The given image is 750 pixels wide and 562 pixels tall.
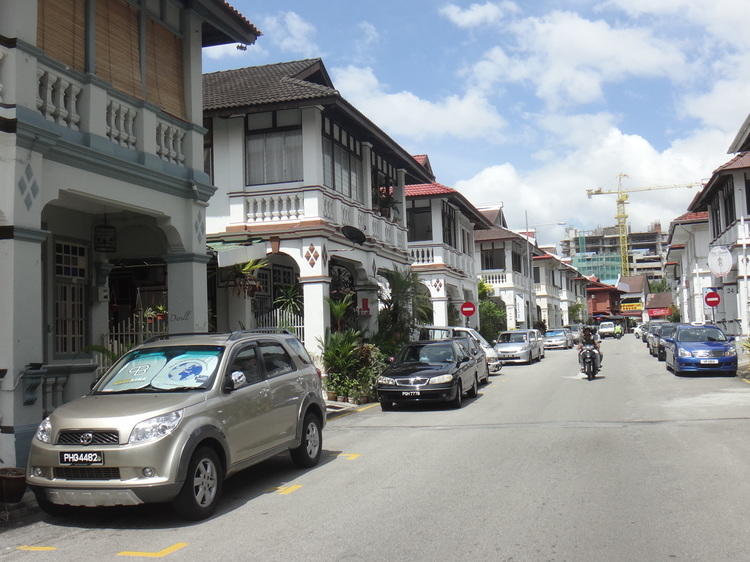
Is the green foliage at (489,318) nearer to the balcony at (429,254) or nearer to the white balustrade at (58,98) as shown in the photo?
the balcony at (429,254)

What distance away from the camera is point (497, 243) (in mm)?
51656

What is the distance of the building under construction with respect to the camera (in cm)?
18475

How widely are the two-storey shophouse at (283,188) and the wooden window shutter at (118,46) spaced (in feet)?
17.3

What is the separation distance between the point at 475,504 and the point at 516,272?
149 ft

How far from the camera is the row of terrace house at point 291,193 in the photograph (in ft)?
60.8

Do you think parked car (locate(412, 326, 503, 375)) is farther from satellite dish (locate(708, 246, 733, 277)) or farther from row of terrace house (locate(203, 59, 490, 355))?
satellite dish (locate(708, 246, 733, 277))

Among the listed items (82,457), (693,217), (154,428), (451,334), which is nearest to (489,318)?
(693,217)

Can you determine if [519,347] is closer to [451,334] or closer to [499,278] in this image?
[451,334]

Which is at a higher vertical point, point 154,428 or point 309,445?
point 154,428

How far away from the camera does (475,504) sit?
24.2 feet

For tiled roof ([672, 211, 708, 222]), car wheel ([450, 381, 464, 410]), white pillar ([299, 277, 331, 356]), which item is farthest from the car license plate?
tiled roof ([672, 211, 708, 222])

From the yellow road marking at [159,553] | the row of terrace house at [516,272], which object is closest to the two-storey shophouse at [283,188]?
the yellow road marking at [159,553]

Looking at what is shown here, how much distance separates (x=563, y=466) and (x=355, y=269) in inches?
540

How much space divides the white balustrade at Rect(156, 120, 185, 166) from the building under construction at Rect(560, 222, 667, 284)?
570ft
